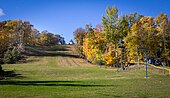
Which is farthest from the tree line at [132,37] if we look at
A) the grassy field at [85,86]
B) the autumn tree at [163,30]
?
the grassy field at [85,86]

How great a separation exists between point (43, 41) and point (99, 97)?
13880 centimetres

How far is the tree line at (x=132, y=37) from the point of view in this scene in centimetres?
5762

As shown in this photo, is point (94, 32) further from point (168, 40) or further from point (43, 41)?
point (43, 41)

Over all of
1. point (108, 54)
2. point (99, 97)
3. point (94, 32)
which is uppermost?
point (94, 32)

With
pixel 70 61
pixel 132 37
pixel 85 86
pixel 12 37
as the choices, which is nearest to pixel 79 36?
pixel 70 61

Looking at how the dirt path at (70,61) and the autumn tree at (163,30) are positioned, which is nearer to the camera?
the autumn tree at (163,30)

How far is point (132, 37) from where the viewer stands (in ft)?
190

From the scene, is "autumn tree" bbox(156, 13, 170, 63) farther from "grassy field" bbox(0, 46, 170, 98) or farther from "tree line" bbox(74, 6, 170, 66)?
"grassy field" bbox(0, 46, 170, 98)

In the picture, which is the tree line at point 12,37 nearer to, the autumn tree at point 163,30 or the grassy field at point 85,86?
the grassy field at point 85,86

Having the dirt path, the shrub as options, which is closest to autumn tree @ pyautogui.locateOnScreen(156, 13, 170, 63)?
the dirt path

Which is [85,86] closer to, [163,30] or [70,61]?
[163,30]

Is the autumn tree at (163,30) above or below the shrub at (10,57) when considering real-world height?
above

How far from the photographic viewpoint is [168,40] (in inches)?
2463

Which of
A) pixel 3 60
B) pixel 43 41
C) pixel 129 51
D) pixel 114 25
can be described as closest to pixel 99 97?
pixel 114 25
